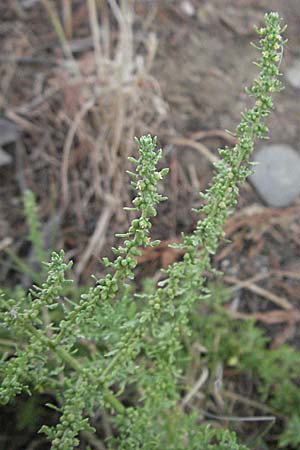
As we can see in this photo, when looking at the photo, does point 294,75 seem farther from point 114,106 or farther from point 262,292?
point 262,292

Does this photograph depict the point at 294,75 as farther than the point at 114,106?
Yes

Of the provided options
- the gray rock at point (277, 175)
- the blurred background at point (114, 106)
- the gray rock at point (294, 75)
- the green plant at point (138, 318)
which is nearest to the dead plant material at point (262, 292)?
the blurred background at point (114, 106)

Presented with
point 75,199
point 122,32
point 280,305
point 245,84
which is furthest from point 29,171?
point 280,305

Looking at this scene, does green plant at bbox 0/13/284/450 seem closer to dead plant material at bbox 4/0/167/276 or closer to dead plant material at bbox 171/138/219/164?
dead plant material at bbox 4/0/167/276

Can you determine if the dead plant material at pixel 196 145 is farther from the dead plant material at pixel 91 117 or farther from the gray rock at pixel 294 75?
the gray rock at pixel 294 75

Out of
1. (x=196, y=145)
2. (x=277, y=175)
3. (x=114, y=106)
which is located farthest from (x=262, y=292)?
(x=114, y=106)

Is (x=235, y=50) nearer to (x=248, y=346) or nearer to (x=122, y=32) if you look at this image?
(x=122, y=32)

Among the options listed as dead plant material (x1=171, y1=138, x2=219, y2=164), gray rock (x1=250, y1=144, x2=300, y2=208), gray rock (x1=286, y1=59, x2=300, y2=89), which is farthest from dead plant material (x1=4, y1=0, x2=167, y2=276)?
gray rock (x1=286, y1=59, x2=300, y2=89)
